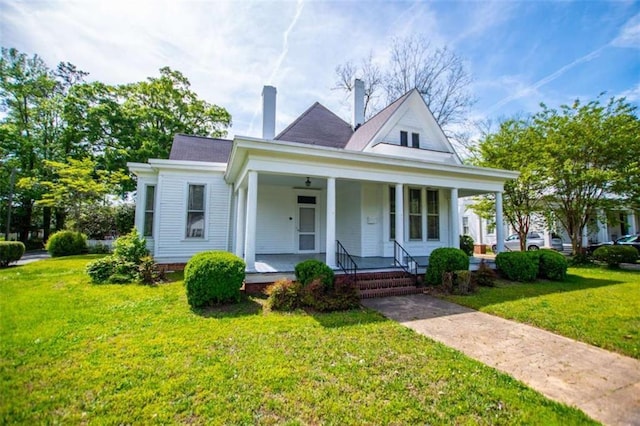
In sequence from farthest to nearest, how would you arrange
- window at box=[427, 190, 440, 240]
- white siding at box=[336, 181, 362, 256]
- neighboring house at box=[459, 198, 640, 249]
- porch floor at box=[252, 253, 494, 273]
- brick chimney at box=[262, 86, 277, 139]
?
neighboring house at box=[459, 198, 640, 249] → brick chimney at box=[262, 86, 277, 139] → window at box=[427, 190, 440, 240] → white siding at box=[336, 181, 362, 256] → porch floor at box=[252, 253, 494, 273]

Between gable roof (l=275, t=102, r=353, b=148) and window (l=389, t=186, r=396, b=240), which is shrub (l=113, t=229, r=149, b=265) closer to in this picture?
gable roof (l=275, t=102, r=353, b=148)

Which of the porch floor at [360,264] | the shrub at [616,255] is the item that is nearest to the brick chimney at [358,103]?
the porch floor at [360,264]

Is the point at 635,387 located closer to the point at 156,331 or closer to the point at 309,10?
the point at 156,331

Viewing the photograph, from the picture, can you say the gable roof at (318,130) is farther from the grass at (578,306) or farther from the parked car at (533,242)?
the parked car at (533,242)

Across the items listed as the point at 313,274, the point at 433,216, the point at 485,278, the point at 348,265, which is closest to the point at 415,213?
the point at 433,216

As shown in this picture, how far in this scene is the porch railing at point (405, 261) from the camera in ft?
28.0

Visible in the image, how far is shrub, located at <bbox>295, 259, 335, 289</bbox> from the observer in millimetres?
6688

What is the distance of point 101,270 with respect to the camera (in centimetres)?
853

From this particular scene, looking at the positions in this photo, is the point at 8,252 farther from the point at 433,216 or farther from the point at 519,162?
the point at 519,162

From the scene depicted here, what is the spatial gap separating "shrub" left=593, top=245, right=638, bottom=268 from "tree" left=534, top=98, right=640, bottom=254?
1590 millimetres

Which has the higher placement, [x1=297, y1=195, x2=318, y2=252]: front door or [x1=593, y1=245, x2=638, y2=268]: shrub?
[x1=297, y1=195, x2=318, y2=252]: front door

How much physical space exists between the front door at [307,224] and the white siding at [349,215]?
42.2 inches

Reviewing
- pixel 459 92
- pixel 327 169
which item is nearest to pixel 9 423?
pixel 327 169

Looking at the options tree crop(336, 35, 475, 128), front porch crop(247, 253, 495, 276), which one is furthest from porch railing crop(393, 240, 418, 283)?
tree crop(336, 35, 475, 128)
